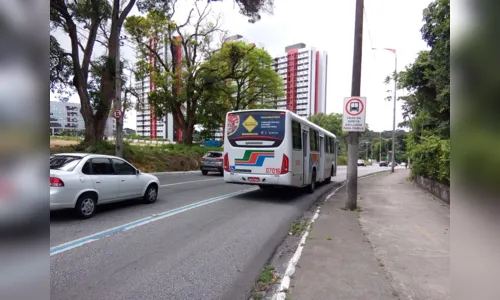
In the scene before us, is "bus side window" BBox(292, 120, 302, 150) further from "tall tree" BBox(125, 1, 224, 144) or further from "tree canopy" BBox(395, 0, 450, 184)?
"tall tree" BBox(125, 1, 224, 144)

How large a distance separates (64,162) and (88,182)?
0.69 metres

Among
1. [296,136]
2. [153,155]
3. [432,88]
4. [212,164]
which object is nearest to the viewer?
[296,136]

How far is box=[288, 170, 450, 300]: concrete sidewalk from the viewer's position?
382cm

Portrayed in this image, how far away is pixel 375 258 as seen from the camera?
198 inches

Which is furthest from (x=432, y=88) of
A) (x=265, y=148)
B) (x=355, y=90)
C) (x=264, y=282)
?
(x=264, y=282)

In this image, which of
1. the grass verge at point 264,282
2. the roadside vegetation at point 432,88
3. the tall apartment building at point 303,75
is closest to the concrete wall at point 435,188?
the roadside vegetation at point 432,88

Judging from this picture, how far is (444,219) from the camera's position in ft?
26.7

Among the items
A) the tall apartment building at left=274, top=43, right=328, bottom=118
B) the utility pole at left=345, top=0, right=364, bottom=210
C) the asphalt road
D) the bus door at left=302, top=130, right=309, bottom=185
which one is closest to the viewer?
the asphalt road

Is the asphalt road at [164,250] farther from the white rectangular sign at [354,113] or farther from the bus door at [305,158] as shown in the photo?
the white rectangular sign at [354,113]

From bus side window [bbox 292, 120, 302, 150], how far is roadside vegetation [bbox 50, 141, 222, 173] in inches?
460

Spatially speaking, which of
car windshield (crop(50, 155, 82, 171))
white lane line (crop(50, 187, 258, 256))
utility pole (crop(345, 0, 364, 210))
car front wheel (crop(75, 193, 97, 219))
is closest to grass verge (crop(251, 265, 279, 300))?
white lane line (crop(50, 187, 258, 256))

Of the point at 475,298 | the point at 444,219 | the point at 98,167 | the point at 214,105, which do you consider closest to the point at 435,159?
the point at 444,219

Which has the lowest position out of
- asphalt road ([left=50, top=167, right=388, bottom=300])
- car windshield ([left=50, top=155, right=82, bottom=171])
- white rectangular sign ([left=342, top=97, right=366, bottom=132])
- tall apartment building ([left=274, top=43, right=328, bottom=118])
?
asphalt road ([left=50, top=167, right=388, bottom=300])

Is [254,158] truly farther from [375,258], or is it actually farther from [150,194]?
[375,258]
